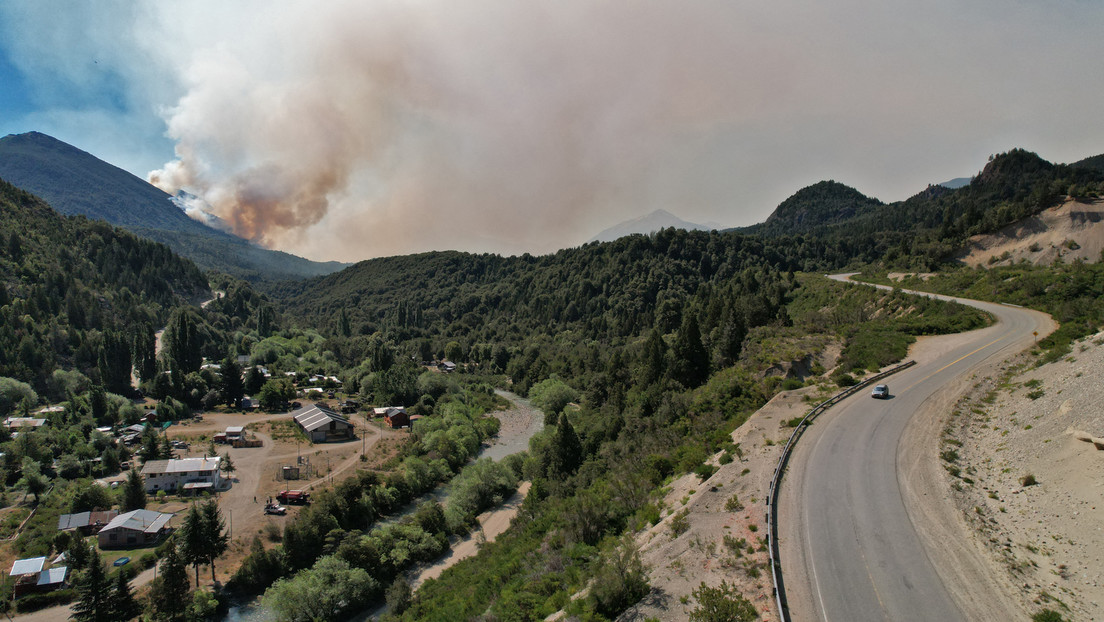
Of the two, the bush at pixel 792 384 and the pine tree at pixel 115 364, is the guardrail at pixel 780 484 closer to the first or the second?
the bush at pixel 792 384

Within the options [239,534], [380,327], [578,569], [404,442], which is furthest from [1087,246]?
[380,327]

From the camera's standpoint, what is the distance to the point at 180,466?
161 ft

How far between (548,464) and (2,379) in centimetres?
8745

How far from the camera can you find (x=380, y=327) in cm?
17950

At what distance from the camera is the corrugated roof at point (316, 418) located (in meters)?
66.7

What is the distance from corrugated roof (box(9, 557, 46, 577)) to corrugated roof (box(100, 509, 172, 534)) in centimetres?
446

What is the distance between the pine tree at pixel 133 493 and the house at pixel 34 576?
876cm

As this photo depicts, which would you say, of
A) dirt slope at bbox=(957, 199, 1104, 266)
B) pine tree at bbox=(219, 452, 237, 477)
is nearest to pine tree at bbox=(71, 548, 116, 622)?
pine tree at bbox=(219, 452, 237, 477)

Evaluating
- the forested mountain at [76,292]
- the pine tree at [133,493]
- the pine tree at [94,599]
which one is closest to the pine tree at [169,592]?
the pine tree at [94,599]

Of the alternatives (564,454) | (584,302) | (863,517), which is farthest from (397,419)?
(584,302)

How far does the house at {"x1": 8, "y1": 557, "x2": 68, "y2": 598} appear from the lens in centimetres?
3241

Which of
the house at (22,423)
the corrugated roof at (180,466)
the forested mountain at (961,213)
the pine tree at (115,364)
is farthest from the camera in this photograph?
the pine tree at (115,364)

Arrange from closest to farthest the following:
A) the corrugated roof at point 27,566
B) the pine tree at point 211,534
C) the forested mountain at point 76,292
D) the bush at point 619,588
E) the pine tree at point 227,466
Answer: the bush at point 619,588 → the corrugated roof at point 27,566 → the pine tree at point 211,534 → the pine tree at point 227,466 → the forested mountain at point 76,292

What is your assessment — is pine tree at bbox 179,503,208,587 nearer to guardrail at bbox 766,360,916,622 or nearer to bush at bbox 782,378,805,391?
guardrail at bbox 766,360,916,622
